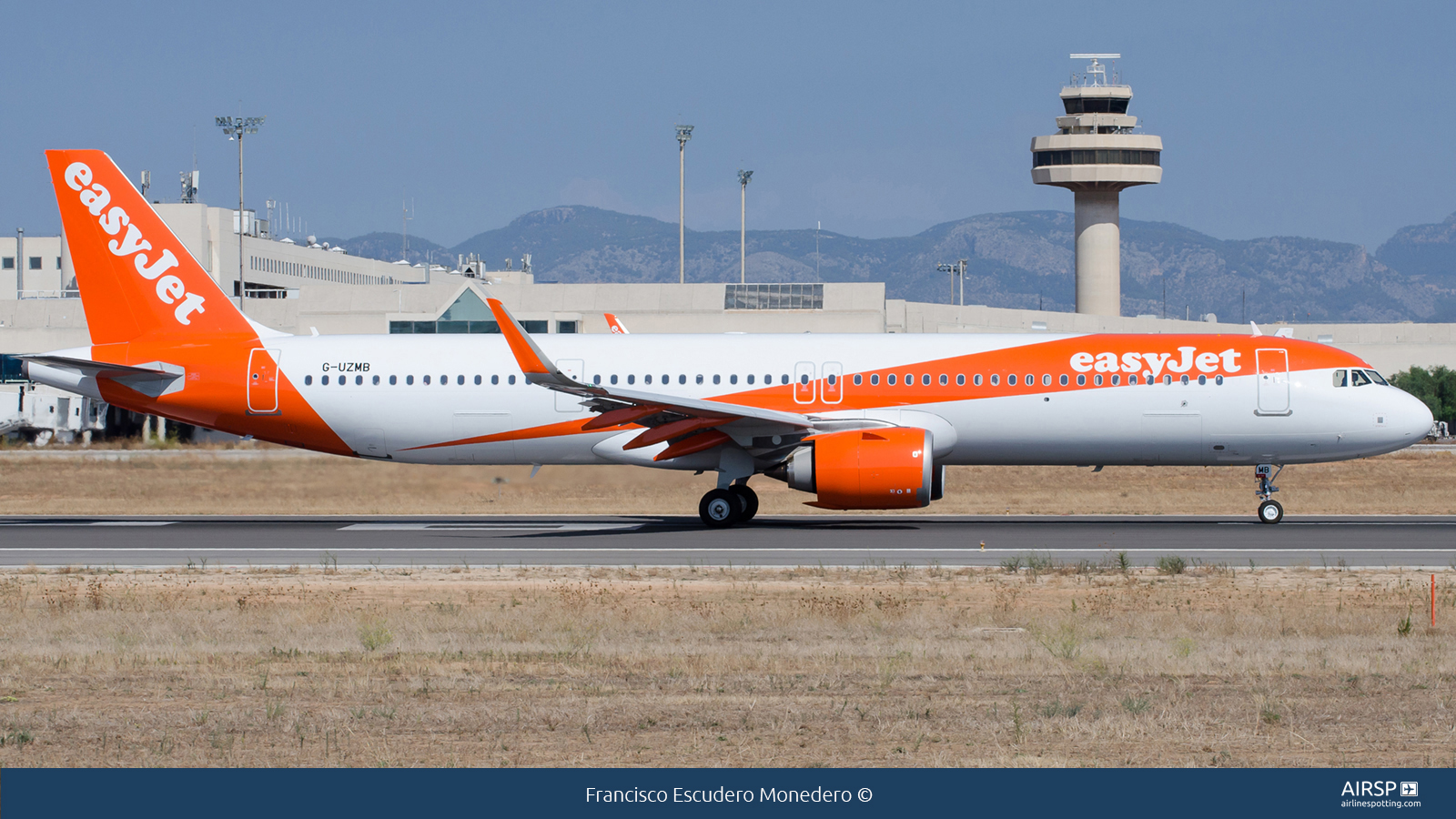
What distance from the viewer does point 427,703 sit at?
11.4 metres

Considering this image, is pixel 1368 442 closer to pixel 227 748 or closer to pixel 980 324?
pixel 227 748

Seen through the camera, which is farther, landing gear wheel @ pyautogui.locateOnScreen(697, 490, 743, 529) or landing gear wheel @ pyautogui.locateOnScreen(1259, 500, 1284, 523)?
landing gear wheel @ pyautogui.locateOnScreen(1259, 500, 1284, 523)

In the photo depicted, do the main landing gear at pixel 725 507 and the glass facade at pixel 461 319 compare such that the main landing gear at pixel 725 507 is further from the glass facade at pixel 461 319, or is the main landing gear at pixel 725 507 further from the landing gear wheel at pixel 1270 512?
the glass facade at pixel 461 319

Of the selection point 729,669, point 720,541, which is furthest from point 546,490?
point 729,669

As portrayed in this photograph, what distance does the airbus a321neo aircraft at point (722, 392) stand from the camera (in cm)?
2836

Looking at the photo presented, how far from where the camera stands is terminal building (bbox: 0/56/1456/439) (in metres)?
72.1

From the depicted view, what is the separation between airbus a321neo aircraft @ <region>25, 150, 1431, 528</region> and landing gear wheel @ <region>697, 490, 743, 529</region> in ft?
0.13

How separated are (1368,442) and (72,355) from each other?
26.2 m

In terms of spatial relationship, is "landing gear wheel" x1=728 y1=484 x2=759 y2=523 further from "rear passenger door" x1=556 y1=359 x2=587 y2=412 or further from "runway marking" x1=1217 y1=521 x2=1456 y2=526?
"runway marking" x1=1217 y1=521 x2=1456 y2=526

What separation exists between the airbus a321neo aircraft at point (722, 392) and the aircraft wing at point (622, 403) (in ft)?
0.20

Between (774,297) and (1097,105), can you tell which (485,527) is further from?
(1097,105)

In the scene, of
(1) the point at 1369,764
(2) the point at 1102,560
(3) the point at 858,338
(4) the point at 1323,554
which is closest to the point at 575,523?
(3) the point at 858,338

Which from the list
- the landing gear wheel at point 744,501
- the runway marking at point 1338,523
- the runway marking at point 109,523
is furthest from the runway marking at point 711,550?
the runway marking at point 1338,523

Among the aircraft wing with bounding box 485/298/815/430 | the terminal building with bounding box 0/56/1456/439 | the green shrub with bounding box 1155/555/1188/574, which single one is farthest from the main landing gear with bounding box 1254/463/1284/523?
the terminal building with bounding box 0/56/1456/439
